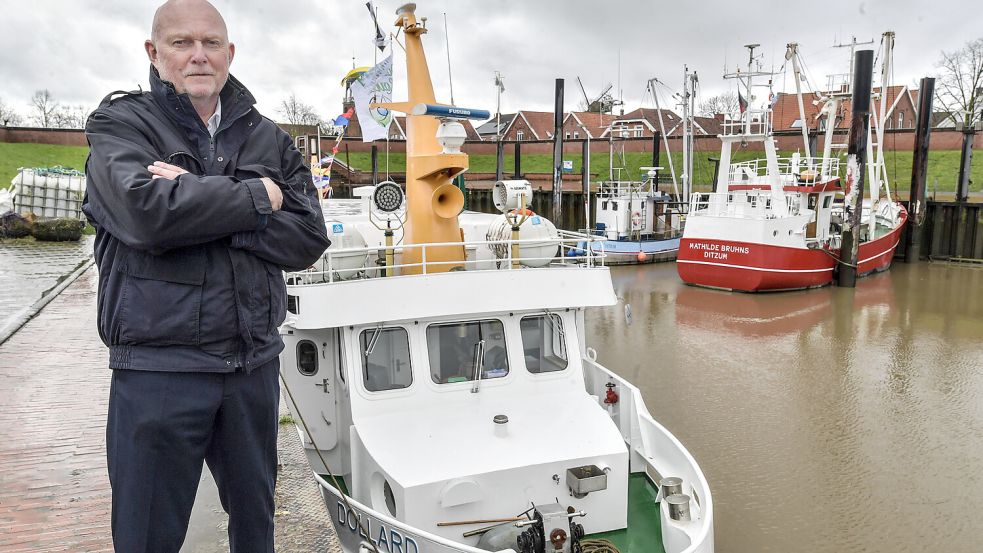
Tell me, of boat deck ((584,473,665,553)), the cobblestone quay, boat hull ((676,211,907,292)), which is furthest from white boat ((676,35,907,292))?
the cobblestone quay

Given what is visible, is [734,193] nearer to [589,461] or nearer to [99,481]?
[589,461]

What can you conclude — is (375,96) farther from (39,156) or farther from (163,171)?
(39,156)

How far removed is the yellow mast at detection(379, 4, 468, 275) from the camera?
7.80 metres

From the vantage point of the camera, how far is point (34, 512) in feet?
15.3

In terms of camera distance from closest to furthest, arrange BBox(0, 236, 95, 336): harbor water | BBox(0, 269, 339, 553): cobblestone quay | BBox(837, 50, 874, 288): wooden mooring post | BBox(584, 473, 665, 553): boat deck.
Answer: BBox(0, 269, 339, 553): cobblestone quay, BBox(584, 473, 665, 553): boat deck, BBox(0, 236, 95, 336): harbor water, BBox(837, 50, 874, 288): wooden mooring post

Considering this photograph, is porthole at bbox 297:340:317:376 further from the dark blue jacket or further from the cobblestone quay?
the dark blue jacket

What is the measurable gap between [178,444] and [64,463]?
4173 mm

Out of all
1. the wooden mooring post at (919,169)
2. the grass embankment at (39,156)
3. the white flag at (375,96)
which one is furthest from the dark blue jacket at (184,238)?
the grass embankment at (39,156)

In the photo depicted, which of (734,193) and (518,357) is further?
(734,193)

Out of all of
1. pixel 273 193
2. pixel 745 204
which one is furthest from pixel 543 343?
pixel 745 204

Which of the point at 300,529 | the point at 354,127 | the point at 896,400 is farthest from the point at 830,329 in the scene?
the point at 354,127

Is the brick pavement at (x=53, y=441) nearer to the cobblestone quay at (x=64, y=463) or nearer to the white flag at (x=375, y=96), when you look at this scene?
the cobblestone quay at (x=64, y=463)

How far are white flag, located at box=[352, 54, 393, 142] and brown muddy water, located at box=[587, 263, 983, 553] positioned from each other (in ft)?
22.0

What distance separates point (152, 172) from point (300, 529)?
2798mm
